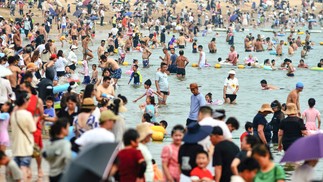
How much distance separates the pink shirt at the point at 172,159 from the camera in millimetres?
11258

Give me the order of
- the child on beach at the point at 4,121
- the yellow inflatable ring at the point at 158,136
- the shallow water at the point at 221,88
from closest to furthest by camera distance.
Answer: the child on beach at the point at 4,121 → the yellow inflatable ring at the point at 158,136 → the shallow water at the point at 221,88

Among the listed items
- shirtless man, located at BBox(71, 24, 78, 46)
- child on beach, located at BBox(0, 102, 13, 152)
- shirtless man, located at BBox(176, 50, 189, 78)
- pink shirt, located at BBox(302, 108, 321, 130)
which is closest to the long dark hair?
child on beach, located at BBox(0, 102, 13, 152)

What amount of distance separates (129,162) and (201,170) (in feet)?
2.84

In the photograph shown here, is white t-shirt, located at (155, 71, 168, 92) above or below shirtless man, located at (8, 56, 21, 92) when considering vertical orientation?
below

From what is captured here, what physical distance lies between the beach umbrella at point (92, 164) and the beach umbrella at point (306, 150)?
2319mm

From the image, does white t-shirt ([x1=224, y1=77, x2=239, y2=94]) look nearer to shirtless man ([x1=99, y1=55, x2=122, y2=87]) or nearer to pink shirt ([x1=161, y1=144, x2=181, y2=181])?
shirtless man ([x1=99, y1=55, x2=122, y2=87])

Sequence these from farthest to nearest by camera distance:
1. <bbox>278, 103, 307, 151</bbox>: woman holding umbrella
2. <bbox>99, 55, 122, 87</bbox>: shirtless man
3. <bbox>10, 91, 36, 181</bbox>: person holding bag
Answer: <bbox>99, 55, 122, 87</bbox>: shirtless man → <bbox>278, 103, 307, 151</bbox>: woman holding umbrella → <bbox>10, 91, 36, 181</bbox>: person holding bag

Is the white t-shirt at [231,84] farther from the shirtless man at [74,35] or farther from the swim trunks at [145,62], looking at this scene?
the shirtless man at [74,35]

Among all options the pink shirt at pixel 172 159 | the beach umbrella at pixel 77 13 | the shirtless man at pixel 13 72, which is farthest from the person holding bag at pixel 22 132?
the beach umbrella at pixel 77 13

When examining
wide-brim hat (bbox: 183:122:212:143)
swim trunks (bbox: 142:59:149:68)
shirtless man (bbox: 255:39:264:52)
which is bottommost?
shirtless man (bbox: 255:39:264:52)

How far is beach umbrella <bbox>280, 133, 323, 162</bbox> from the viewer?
10484 millimetres

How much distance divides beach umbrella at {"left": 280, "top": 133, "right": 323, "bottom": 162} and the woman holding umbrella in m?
6.19

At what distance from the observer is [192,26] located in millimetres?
64625

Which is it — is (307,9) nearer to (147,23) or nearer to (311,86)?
(147,23)
